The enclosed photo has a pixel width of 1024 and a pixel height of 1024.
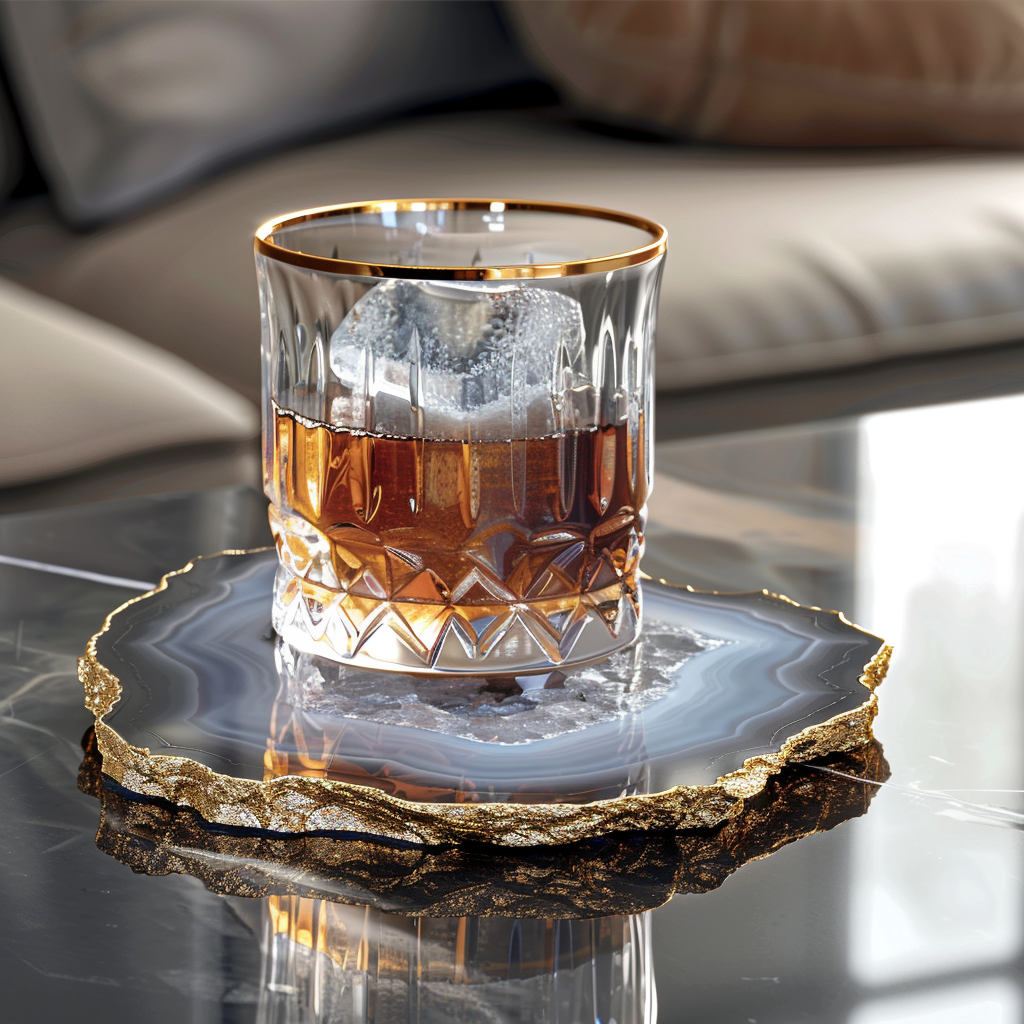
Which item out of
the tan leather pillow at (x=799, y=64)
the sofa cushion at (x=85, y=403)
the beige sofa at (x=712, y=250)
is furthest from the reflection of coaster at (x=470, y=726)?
the tan leather pillow at (x=799, y=64)

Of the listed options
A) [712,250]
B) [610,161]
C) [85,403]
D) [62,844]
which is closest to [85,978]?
[62,844]

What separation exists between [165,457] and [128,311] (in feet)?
1.52

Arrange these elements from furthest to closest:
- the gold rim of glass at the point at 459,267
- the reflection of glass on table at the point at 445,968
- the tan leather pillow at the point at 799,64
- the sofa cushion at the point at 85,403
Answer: the tan leather pillow at the point at 799,64
the sofa cushion at the point at 85,403
the gold rim of glass at the point at 459,267
the reflection of glass on table at the point at 445,968

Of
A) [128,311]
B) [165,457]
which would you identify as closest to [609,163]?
[128,311]

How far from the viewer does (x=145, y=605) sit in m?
0.63

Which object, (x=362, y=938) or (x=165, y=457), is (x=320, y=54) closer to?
(x=165, y=457)

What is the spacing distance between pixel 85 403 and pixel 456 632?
573 millimetres

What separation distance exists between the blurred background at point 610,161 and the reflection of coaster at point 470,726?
0.53 meters

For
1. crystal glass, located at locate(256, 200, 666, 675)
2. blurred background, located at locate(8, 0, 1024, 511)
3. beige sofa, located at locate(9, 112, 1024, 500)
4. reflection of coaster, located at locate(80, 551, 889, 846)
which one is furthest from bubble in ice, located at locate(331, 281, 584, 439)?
beige sofa, located at locate(9, 112, 1024, 500)

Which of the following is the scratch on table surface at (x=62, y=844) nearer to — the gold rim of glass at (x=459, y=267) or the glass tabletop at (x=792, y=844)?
the glass tabletop at (x=792, y=844)

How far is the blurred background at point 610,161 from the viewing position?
132cm

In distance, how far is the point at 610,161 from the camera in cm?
161

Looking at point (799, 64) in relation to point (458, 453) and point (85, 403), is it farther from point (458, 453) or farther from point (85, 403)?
point (458, 453)

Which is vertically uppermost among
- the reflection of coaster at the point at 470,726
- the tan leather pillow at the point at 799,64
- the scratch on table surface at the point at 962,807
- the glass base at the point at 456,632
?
the tan leather pillow at the point at 799,64
